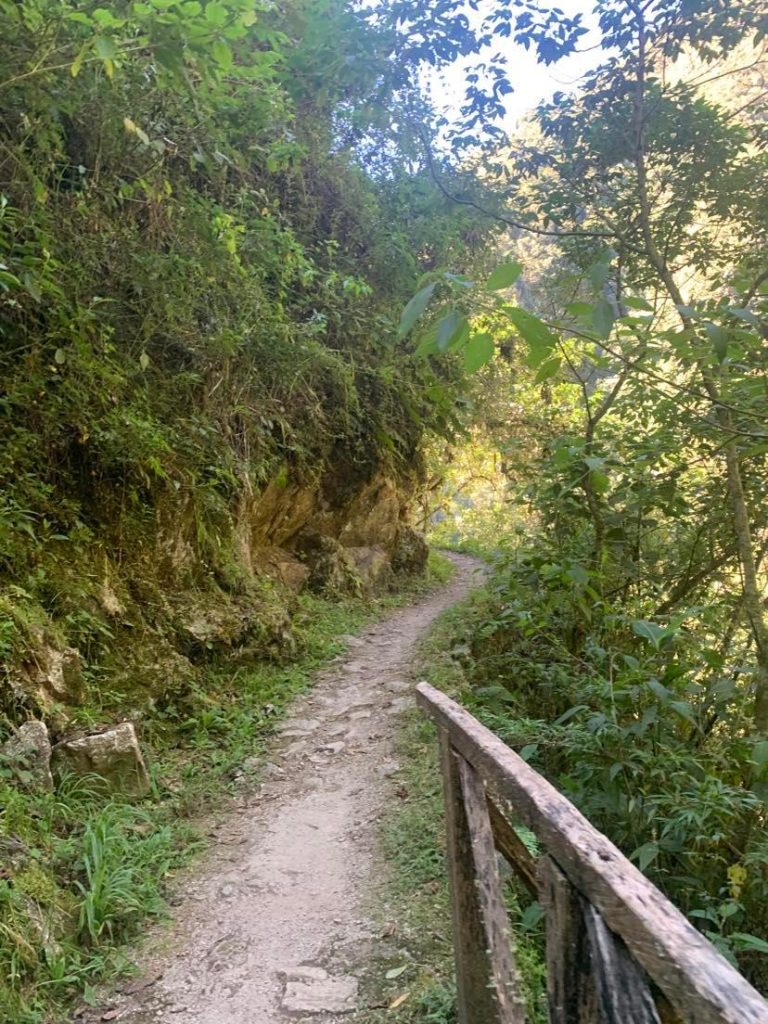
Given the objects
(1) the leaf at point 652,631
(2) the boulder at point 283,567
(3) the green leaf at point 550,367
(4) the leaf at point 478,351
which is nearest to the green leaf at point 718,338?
(3) the green leaf at point 550,367

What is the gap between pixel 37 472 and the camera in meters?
5.43

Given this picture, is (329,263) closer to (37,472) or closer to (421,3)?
(421,3)

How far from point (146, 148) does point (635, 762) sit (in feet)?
22.3

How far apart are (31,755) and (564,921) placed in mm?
3713

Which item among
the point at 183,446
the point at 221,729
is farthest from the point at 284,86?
the point at 221,729

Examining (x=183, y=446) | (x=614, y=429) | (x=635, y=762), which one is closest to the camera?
(x=635, y=762)

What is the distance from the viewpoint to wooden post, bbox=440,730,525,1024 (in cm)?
220

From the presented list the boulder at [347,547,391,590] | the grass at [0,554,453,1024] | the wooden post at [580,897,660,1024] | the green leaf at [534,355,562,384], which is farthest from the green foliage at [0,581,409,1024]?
the boulder at [347,547,391,590]

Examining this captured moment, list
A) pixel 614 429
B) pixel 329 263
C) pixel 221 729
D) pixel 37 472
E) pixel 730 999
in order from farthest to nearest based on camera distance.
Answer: pixel 329 263 → pixel 614 429 → pixel 221 729 → pixel 37 472 → pixel 730 999

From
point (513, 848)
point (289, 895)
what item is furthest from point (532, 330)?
point (289, 895)

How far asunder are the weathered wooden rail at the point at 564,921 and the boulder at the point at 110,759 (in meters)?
2.94

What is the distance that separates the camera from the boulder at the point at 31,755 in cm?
390

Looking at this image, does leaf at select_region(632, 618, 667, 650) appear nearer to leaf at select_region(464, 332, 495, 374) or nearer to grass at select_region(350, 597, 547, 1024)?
grass at select_region(350, 597, 547, 1024)

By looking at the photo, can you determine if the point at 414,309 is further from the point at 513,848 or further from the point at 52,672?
the point at 52,672
